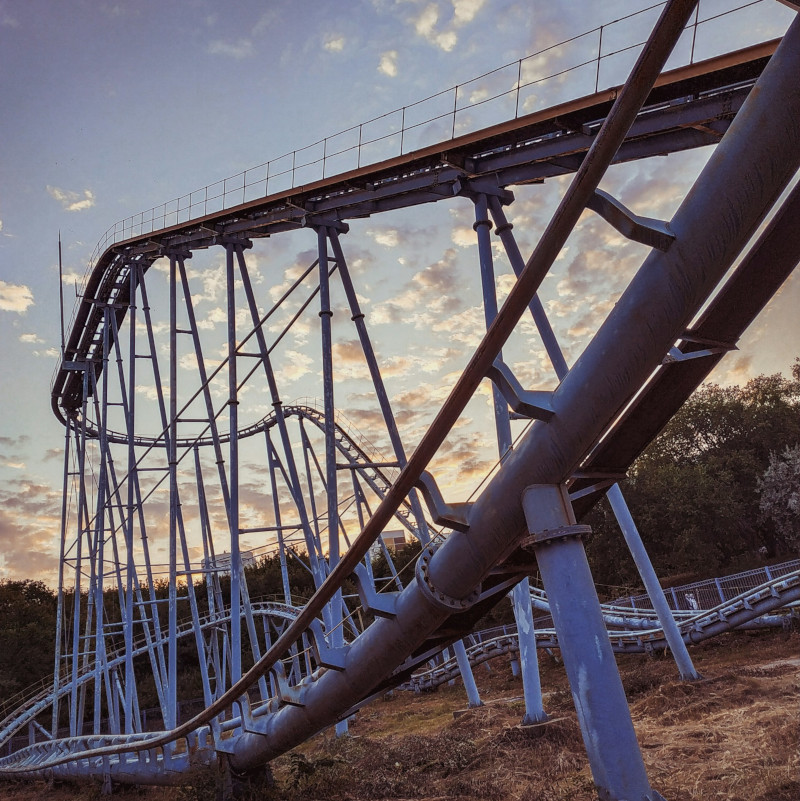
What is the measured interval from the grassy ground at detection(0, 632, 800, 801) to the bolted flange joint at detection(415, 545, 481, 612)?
221 centimetres

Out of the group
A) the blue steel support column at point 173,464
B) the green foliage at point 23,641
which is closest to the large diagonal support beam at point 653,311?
the blue steel support column at point 173,464

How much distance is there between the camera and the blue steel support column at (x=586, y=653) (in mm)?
4418

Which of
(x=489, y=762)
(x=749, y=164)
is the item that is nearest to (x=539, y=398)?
(x=749, y=164)

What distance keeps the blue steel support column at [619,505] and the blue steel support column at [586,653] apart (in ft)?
11.7

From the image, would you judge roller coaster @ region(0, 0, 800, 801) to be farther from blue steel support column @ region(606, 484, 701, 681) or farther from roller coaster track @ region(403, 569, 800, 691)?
roller coaster track @ region(403, 569, 800, 691)

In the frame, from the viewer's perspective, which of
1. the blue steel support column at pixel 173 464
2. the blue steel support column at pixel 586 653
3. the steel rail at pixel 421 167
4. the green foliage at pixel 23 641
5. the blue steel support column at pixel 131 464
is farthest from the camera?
the green foliage at pixel 23 641

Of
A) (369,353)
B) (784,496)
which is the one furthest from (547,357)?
(784,496)

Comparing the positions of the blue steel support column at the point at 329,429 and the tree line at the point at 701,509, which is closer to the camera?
the blue steel support column at the point at 329,429

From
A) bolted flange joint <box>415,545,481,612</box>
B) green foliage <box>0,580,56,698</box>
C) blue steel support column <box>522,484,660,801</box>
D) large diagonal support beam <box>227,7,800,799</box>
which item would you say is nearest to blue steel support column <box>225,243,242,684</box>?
bolted flange joint <box>415,545,481,612</box>

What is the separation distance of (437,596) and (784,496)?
3344cm

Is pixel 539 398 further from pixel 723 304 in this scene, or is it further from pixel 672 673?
pixel 672 673

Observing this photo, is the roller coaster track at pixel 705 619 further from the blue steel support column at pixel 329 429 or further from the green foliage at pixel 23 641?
the green foliage at pixel 23 641

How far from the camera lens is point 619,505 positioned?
12922 mm

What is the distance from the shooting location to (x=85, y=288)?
1936 cm
